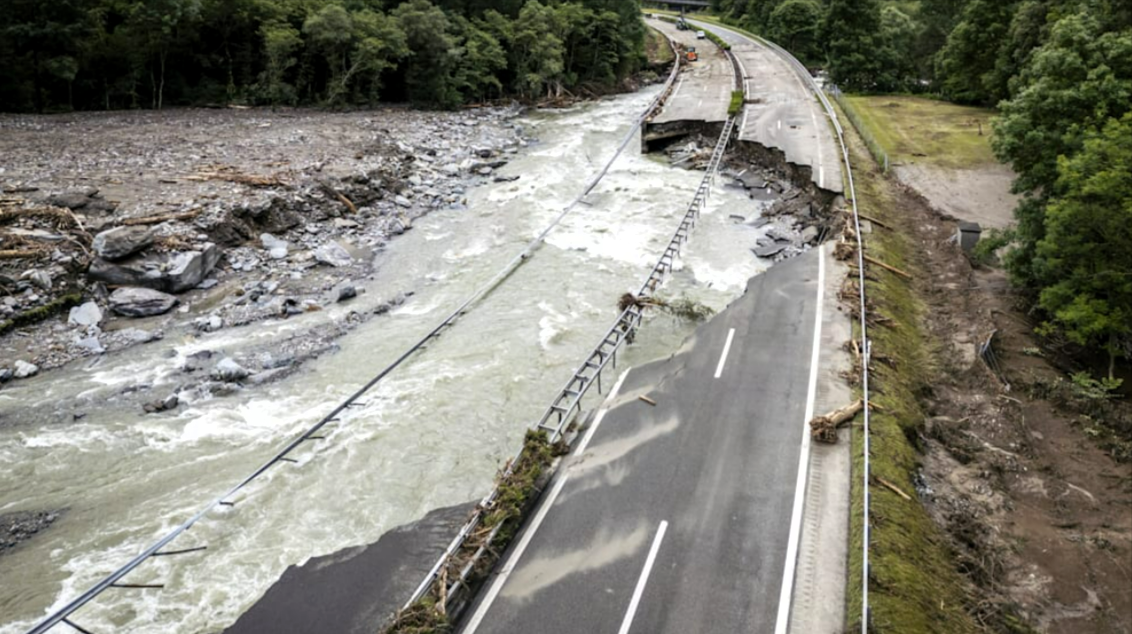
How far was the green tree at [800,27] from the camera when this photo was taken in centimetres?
7531

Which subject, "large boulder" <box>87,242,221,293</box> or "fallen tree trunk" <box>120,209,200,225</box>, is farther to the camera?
"fallen tree trunk" <box>120,209,200,225</box>

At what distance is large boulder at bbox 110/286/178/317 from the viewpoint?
21641mm

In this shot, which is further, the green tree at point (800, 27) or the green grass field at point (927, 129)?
the green tree at point (800, 27)

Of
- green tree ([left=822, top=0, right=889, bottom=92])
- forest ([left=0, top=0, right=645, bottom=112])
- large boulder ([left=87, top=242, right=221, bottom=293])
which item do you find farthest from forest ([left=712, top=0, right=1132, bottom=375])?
forest ([left=0, top=0, right=645, bottom=112])

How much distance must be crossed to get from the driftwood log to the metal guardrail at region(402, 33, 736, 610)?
5.33 m

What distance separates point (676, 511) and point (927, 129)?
41.6 metres

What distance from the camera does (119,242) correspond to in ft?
74.2

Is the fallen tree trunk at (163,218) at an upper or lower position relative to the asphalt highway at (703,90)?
lower

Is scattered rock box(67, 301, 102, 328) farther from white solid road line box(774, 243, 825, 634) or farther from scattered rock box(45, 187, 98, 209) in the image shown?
white solid road line box(774, 243, 825, 634)

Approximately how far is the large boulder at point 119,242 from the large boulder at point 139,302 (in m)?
1.36

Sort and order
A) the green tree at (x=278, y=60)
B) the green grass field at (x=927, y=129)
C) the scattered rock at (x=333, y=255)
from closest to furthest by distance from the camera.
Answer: the scattered rock at (x=333, y=255), the green grass field at (x=927, y=129), the green tree at (x=278, y=60)

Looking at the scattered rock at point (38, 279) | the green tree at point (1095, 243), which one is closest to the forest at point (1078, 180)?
the green tree at point (1095, 243)

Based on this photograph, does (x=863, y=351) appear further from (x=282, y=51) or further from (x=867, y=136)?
(x=282, y=51)

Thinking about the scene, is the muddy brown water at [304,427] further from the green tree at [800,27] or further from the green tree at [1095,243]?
the green tree at [800,27]
